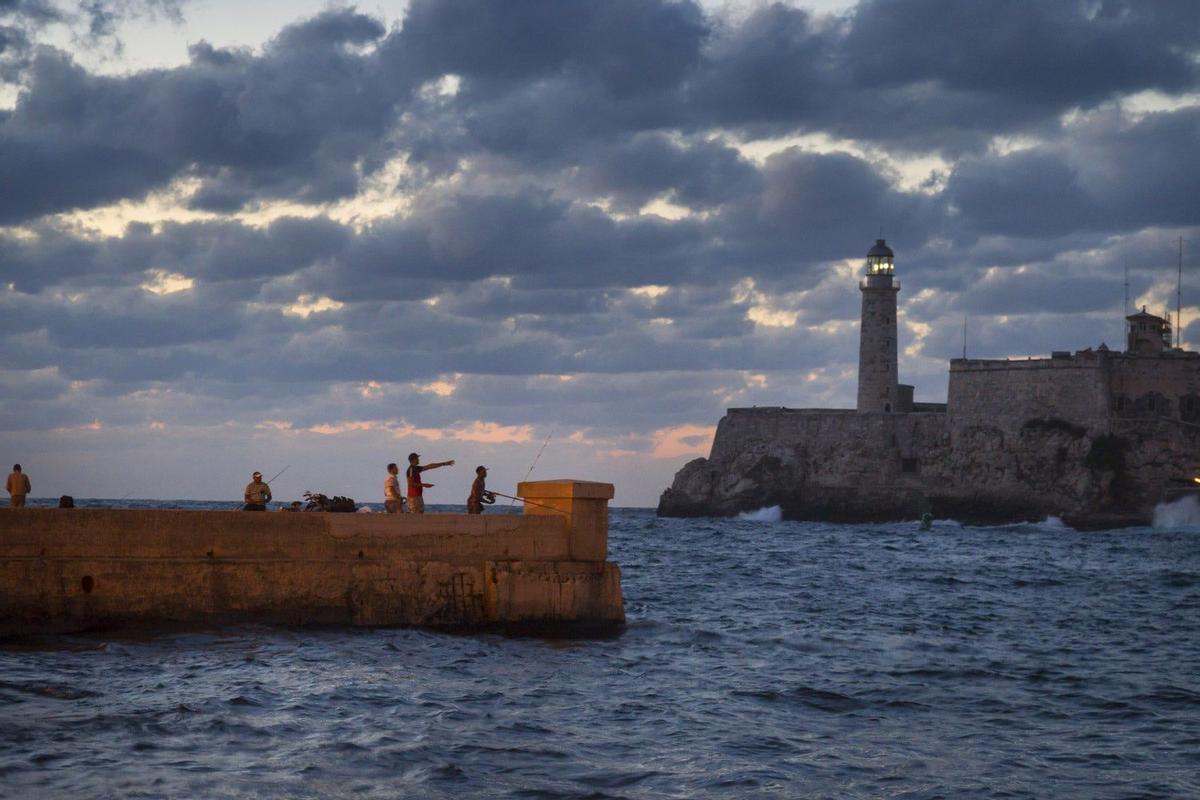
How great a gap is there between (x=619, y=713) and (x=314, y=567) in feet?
14.2

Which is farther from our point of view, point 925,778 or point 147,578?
point 147,578

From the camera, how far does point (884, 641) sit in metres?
19.6

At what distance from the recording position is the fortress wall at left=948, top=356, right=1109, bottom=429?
74.0m

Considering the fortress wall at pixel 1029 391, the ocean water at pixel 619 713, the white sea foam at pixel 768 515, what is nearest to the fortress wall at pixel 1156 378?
the fortress wall at pixel 1029 391

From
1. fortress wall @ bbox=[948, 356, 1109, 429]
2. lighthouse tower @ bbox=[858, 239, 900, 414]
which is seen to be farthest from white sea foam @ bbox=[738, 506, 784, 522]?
fortress wall @ bbox=[948, 356, 1109, 429]

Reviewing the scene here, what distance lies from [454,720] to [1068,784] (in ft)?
17.5

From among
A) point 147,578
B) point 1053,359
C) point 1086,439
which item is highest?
point 1053,359

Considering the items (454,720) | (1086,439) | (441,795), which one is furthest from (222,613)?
(1086,439)

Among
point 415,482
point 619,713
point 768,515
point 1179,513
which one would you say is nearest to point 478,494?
point 415,482

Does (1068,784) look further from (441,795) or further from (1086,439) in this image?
(1086,439)

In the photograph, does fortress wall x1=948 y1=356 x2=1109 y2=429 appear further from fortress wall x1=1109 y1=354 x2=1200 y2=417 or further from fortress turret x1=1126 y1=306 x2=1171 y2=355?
fortress turret x1=1126 y1=306 x2=1171 y2=355

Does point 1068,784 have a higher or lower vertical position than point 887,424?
lower

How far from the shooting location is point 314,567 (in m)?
15.3

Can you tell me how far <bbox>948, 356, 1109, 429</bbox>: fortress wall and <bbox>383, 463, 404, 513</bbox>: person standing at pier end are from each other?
63.4 meters
